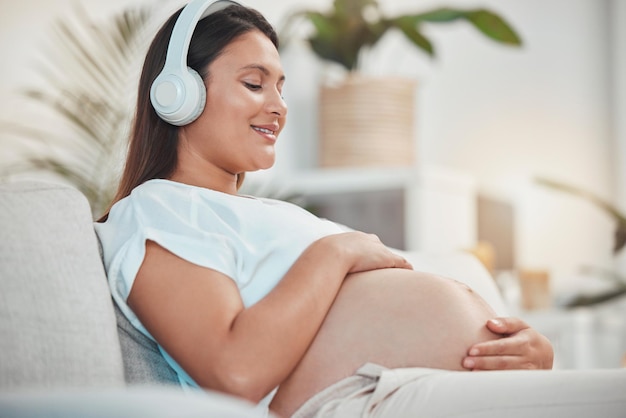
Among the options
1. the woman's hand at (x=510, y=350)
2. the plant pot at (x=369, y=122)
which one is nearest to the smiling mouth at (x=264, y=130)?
the woman's hand at (x=510, y=350)

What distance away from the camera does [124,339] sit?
3.79 ft

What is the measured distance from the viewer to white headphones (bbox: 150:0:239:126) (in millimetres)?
1298

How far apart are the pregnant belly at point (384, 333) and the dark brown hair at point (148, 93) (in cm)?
40

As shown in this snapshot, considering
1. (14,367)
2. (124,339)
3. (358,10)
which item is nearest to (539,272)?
(358,10)

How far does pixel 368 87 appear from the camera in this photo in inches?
134

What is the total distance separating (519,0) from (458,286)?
3.23 m

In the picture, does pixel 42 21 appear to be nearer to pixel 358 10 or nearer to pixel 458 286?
pixel 358 10

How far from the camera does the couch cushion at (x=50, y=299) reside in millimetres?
941

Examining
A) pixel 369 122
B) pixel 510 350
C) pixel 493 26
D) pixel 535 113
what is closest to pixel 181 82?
pixel 510 350

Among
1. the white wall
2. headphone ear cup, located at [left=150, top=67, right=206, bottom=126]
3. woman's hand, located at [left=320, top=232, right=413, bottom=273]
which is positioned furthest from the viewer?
the white wall

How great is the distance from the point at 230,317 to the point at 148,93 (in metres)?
0.50

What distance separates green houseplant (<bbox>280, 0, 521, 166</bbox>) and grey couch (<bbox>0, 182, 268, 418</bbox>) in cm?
233

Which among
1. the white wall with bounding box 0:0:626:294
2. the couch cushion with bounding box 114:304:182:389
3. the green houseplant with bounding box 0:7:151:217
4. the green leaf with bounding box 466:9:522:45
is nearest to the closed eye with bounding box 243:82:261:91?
the couch cushion with bounding box 114:304:182:389

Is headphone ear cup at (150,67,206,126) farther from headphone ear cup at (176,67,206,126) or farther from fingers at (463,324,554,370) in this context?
fingers at (463,324,554,370)
